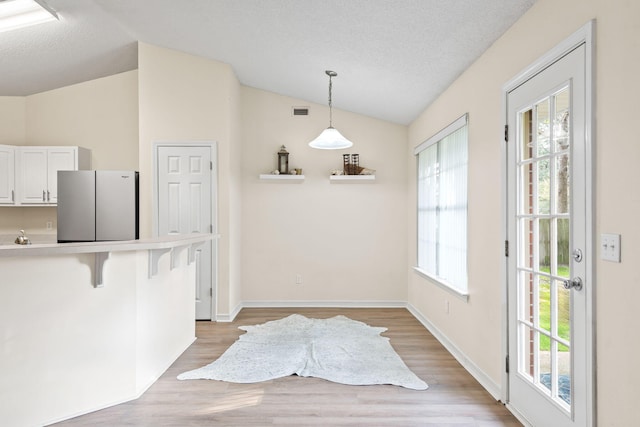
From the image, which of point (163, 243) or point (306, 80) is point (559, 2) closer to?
point (163, 243)

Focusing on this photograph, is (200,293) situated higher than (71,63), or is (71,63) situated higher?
(71,63)

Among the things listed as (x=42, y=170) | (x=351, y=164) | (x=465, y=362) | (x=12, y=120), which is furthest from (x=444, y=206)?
(x=12, y=120)

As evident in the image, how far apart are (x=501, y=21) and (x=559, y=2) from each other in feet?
1.89

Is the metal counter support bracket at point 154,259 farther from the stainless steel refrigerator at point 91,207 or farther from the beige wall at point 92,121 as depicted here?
the beige wall at point 92,121

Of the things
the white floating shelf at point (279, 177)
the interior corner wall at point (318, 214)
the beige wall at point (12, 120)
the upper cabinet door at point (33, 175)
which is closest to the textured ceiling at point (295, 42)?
the beige wall at point (12, 120)

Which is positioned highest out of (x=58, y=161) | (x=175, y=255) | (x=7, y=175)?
(x=58, y=161)

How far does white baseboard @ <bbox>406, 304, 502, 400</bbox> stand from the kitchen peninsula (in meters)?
2.49

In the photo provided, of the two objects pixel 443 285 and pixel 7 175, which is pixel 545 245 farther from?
pixel 7 175

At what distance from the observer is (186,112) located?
5.02m

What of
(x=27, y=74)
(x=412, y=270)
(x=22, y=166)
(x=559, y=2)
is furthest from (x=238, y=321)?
(x=559, y=2)

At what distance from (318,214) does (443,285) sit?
7.45 feet

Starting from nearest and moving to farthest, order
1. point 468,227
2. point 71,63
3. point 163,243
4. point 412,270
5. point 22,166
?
point 163,243
point 468,227
point 71,63
point 22,166
point 412,270

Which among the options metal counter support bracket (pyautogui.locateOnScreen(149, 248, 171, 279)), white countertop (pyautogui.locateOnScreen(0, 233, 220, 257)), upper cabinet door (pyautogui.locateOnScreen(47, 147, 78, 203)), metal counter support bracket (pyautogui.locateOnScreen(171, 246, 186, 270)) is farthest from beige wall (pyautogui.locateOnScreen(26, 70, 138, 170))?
white countertop (pyautogui.locateOnScreen(0, 233, 220, 257))

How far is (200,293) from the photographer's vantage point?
5.04 meters
